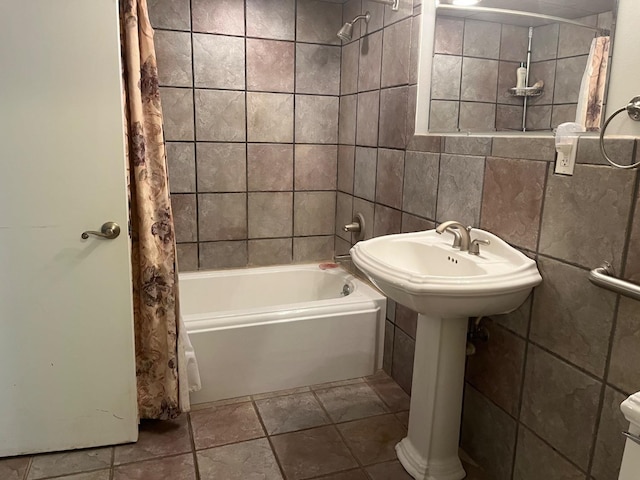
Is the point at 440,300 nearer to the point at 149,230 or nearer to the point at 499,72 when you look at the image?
the point at 499,72

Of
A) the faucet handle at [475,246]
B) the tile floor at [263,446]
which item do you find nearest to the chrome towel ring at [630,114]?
the faucet handle at [475,246]

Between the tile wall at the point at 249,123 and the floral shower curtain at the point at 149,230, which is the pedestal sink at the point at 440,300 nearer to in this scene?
the floral shower curtain at the point at 149,230

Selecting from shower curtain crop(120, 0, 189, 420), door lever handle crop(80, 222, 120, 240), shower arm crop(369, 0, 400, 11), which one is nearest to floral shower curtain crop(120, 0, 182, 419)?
shower curtain crop(120, 0, 189, 420)

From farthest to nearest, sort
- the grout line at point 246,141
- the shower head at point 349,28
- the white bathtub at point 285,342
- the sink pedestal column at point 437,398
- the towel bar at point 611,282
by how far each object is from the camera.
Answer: the grout line at point 246,141, the shower head at point 349,28, the white bathtub at point 285,342, the sink pedestal column at point 437,398, the towel bar at point 611,282

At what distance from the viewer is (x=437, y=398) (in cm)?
175

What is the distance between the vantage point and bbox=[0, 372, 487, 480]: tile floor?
1804mm

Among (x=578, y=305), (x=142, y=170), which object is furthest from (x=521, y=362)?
(x=142, y=170)

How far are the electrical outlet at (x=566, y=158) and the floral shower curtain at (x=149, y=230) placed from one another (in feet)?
4.43

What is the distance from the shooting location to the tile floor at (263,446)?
180 centimetres

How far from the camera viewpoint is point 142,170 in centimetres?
183

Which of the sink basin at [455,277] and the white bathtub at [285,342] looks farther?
the white bathtub at [285,342]

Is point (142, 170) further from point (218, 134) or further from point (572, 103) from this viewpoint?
point (572, 103)

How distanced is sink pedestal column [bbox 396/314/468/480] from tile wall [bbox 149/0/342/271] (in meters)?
1.39

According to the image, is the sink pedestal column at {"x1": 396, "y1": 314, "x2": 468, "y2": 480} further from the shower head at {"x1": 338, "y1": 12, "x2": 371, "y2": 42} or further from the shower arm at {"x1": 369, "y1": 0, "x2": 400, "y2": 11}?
the shower head at {"x1": 338, "y1": 12, "x2": 371, "y2": 42}
